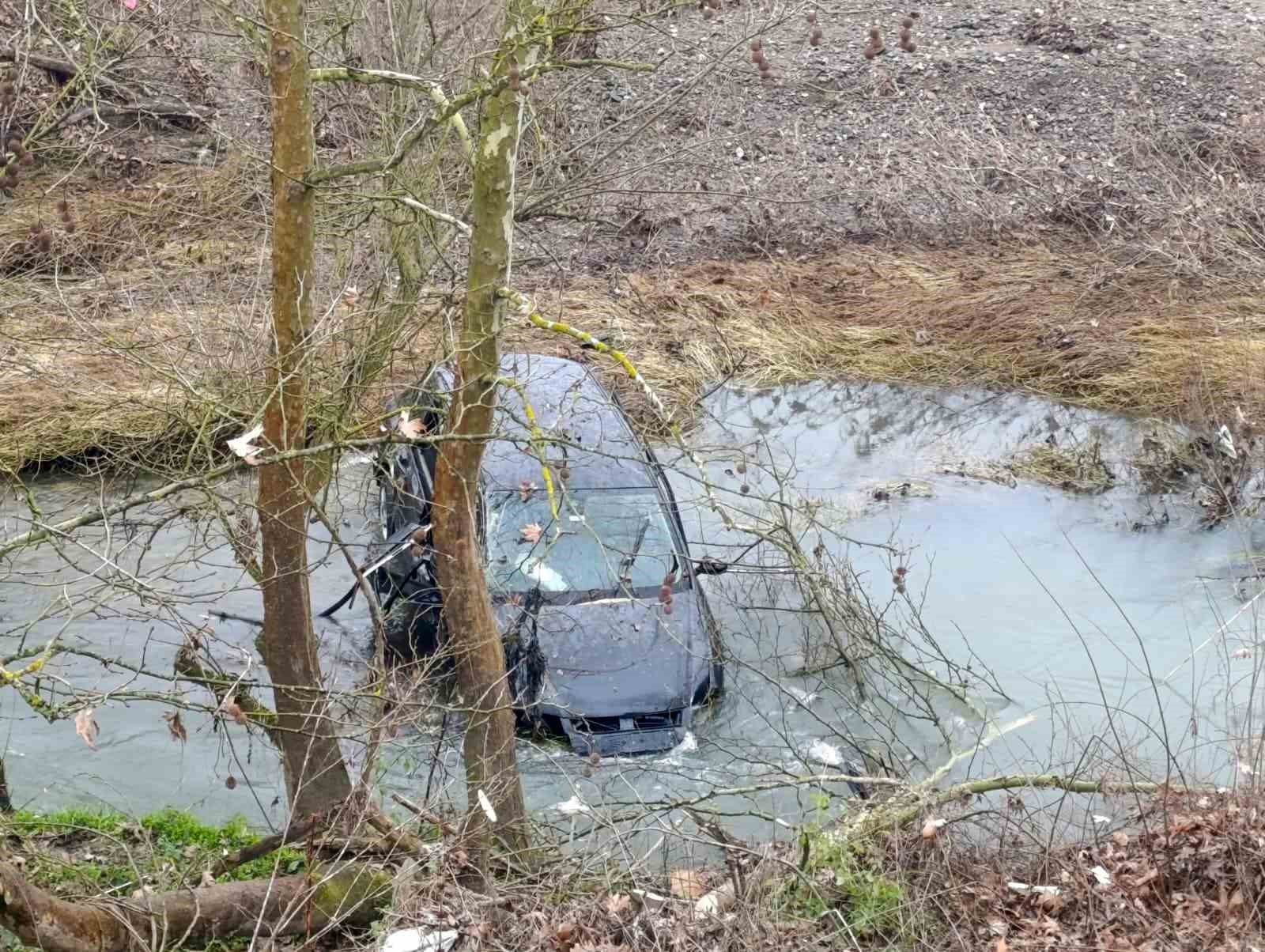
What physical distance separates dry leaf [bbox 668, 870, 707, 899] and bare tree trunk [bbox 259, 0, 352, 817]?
63.9 inches

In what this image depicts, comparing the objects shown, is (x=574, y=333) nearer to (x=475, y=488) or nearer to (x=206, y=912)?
(x=475, y=488)

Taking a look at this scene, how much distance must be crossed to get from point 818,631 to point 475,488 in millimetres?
4205

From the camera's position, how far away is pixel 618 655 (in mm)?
7605

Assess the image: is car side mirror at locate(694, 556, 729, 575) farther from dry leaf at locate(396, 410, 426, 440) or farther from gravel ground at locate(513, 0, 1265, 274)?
gravel ground at locate(513, 0, 1265, 274)

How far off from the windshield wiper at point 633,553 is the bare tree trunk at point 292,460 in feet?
6.85

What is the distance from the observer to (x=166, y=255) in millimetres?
13992

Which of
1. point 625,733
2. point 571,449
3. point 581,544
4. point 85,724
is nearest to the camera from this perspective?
point 85,724

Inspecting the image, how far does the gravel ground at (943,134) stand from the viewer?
1595 cm

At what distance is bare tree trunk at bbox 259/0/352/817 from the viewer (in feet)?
17.2

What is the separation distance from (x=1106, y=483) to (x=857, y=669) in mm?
4901

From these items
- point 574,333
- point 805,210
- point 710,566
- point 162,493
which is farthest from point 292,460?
point 805,210

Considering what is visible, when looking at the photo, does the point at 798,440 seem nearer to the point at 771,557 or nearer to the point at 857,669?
the point at 771,557

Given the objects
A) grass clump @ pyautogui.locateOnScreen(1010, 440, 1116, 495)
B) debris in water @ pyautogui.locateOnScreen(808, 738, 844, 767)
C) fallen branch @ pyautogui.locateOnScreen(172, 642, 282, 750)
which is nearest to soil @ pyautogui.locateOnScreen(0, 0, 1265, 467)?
grass clump @ pyautogui.locateOnScreen(1010, 440, 1116, 495)

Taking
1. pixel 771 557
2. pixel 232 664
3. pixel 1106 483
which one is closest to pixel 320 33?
pixel 232 664
